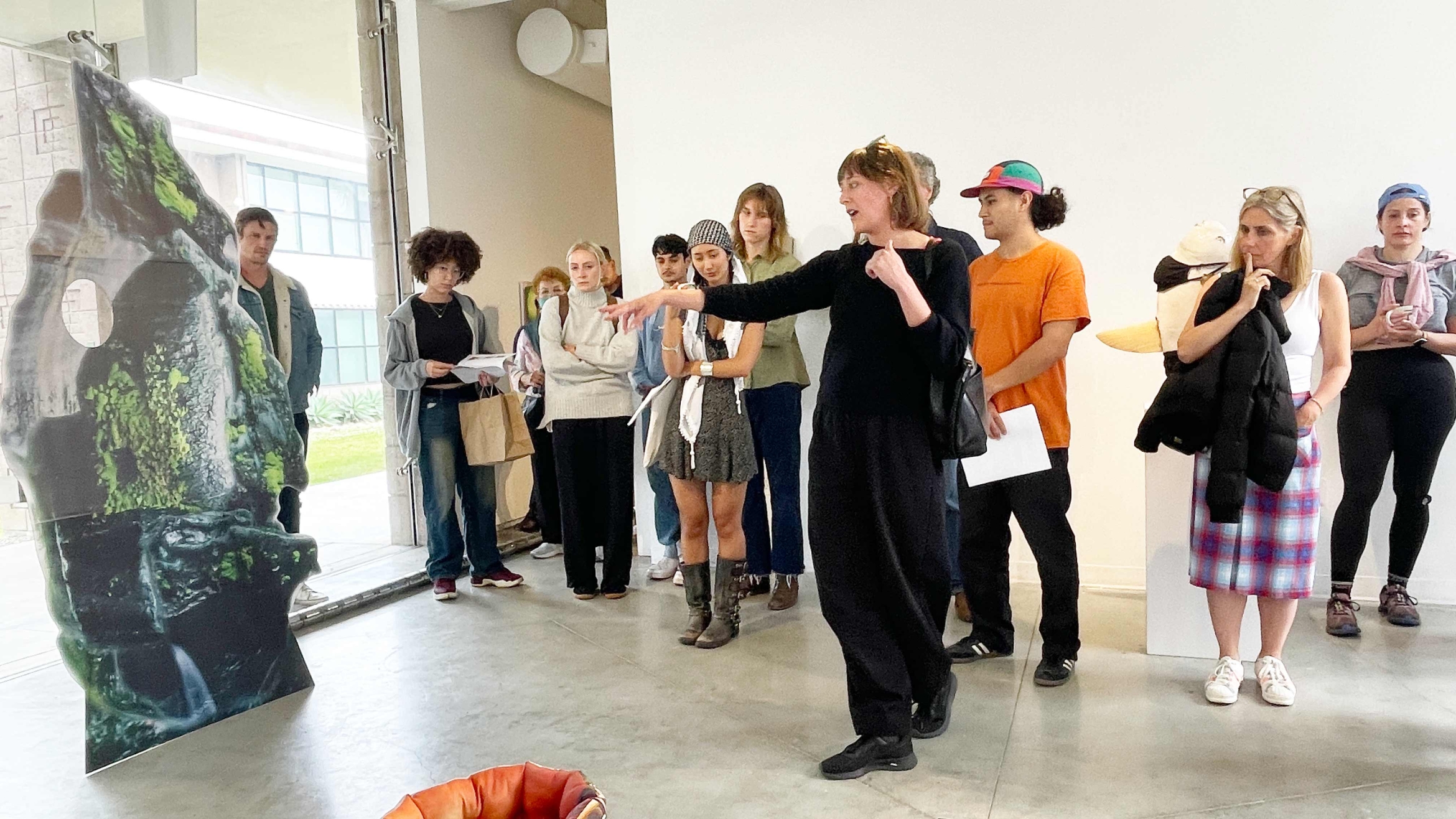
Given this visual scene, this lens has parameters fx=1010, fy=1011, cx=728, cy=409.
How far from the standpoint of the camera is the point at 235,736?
313 cm

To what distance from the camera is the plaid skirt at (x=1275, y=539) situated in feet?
9.66

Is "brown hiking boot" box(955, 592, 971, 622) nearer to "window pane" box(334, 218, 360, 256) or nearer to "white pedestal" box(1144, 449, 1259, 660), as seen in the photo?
"white pedestal" box(1144, 449, 1259, 660)

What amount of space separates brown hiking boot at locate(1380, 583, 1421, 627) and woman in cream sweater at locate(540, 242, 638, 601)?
3.00 m

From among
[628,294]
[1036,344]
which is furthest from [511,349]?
[1036,344]

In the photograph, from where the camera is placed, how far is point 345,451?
4.74 metres

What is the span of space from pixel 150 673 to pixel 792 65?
3.52 m

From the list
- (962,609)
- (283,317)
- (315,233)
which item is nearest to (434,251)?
(315,233)

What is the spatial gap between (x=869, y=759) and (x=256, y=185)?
10.3 ft

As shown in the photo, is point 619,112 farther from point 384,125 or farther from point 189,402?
point 189,402

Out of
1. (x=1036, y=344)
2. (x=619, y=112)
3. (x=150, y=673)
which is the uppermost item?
(x=619, y=112)

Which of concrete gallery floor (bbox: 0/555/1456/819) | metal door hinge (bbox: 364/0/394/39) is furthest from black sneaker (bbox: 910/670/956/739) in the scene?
metal door hinge (bbox: 364/0/394/39)

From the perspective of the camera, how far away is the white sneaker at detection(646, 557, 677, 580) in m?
4.82

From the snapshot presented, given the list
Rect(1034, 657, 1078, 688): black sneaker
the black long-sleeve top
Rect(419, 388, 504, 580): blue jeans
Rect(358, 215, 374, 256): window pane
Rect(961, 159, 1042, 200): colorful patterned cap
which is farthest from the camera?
Rect(358, 215, 374, 256): window pane

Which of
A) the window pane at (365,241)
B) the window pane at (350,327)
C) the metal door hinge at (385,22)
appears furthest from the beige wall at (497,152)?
the window pane at (350,327)
